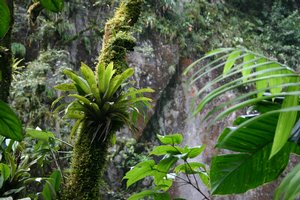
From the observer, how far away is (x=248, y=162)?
1.16 metres

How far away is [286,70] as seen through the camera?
65cm

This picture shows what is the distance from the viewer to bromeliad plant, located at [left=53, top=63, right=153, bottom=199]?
2.07 metres

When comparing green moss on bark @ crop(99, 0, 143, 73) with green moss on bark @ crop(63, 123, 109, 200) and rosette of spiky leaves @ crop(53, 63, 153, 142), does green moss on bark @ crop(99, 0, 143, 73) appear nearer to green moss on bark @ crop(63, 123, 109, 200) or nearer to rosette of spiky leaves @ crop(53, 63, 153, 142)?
rosette of spiky leaves @ crop(53, 63, 153, 142)

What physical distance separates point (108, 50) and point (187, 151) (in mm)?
1507

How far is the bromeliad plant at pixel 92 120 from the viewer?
6.80 ft

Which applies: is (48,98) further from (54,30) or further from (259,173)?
(259,173)

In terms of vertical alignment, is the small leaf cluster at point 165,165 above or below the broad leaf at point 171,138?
below

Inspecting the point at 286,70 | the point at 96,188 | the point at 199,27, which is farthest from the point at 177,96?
the point at 286,70

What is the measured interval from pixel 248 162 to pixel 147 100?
1.50 metres

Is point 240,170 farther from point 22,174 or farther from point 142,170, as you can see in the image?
point 22,174

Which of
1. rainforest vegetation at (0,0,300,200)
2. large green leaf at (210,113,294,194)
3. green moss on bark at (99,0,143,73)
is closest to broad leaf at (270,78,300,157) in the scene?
rainforest vegetation at (0,0,300,200)

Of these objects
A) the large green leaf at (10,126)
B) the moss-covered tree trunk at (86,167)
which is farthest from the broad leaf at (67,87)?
the large green leaf at (10,126)

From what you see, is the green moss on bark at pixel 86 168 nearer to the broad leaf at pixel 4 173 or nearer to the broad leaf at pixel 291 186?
the broad leaf at pixel 4 173

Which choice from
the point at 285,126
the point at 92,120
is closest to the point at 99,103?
the point at 92,120
